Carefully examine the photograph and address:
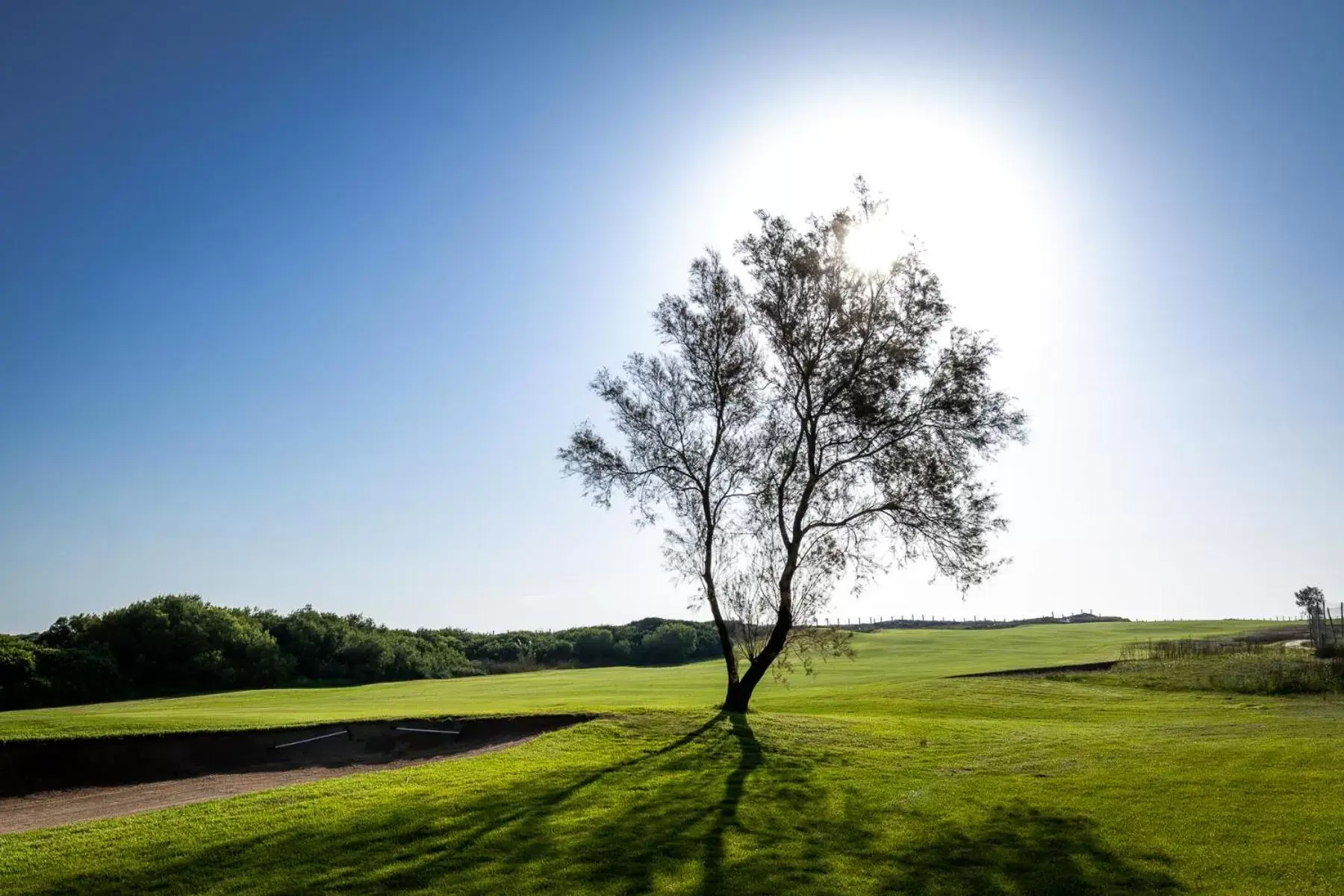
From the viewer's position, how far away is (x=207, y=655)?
48.4 meters

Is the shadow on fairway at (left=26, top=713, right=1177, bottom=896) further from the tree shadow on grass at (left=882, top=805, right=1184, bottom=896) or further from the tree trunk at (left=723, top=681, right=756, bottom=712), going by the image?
the tree trunk at (left=723, top=681, right=756, bottom=712)

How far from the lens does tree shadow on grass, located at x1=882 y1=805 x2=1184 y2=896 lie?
9.91 metres

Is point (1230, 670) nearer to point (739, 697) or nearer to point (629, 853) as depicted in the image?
point (739, 697)

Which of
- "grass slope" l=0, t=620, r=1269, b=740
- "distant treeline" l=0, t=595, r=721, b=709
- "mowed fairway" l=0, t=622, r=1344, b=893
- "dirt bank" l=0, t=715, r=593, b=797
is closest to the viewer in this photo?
"mowed fairway" l=0, t=622, r=1344, b=893

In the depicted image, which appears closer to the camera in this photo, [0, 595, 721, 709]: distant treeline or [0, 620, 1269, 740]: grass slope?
[0, 620, 1269, 740]: grass slope

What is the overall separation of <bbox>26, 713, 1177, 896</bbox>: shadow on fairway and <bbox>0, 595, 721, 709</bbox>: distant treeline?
37.5m

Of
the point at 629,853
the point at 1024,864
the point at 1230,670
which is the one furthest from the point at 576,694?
the point at 1230,670

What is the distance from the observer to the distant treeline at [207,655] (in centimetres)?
4206

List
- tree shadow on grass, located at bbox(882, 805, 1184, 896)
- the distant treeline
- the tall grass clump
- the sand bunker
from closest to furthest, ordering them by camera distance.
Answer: tree shadow on grass, located at bbox(882, 805, 1184, 896), the sand bunker, the tall grass clump, the distant treeline

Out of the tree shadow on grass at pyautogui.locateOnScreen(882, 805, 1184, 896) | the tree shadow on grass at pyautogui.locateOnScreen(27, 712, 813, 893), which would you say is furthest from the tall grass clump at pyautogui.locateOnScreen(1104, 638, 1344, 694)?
the tree shadow on grass at pyautogui.locateOnScreen(27, 712, 813, 893)

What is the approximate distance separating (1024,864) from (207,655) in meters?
49.1

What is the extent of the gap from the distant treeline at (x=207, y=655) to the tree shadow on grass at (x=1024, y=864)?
1731 inches

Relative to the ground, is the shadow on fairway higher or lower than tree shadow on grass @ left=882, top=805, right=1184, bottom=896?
higher

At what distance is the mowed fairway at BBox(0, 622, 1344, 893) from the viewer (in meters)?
10.2
